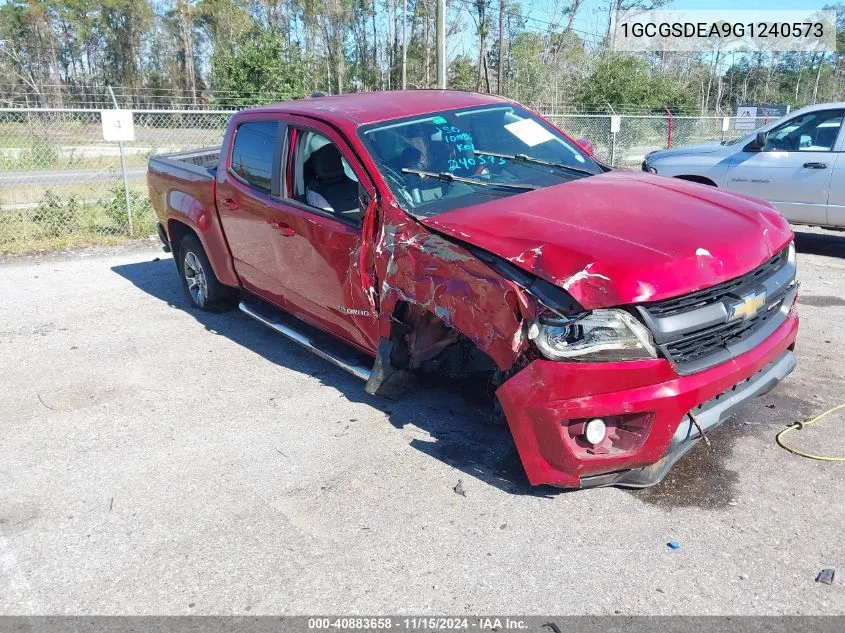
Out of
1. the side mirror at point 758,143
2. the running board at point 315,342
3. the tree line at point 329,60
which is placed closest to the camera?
the running board at point 315,342

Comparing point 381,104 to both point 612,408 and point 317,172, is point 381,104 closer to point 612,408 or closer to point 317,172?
point 317,172

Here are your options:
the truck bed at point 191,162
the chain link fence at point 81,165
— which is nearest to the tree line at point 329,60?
the chain link fence at point 81,165

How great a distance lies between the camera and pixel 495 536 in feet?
10.7

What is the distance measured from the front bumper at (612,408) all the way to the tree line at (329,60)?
21.7 metres

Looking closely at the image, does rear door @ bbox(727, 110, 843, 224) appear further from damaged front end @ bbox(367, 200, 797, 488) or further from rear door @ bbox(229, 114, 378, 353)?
rear door @ bbox(229, 114, 378, 353)

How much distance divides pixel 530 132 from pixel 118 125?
668 centimetres

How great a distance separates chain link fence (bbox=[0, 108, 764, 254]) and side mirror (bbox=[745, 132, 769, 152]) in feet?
24.0

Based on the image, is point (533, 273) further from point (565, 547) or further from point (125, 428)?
point (125, 428)

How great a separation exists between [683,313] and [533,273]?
0.68 m

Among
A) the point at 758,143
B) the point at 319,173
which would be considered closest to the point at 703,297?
the point at 319,173

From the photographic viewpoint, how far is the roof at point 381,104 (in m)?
4.63

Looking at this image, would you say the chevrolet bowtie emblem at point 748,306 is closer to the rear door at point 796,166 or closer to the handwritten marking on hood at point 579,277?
the handwritten marking on hood at point 579,277

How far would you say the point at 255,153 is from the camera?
5.39 metres

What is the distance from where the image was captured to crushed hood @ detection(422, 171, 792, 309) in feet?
10.0
